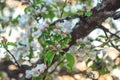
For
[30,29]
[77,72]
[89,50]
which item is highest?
[30,29]

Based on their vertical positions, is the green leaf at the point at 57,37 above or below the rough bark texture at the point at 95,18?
below

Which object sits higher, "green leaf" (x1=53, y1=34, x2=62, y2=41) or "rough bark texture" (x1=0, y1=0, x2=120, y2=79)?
"rough bark texture" (x1=0, y1=0, x2=120, y2=79)

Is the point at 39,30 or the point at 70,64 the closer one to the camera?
the point at 70,64

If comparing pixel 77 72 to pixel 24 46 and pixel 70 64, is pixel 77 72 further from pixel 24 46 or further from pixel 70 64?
pixel 70 64

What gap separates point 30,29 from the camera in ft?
6.00

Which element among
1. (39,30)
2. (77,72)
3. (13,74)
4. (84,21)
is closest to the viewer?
(39,30)

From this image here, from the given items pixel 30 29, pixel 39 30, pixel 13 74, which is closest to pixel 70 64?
pixel 39 30

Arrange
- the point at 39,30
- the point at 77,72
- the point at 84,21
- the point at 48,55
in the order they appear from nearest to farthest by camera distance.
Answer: the point at 48,55, the point at 39,30, the point at 84,21, the point at 77,72

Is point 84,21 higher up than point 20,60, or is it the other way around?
point 84,21

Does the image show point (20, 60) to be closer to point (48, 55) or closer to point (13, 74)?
point (48, 55)

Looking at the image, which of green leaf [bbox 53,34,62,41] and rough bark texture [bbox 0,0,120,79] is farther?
rough bark texture [bbox 0,0,120,79]

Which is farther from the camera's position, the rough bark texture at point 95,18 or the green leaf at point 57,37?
the rough bark texture at point 95,18

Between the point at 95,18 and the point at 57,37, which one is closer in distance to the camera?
the point at 57,37

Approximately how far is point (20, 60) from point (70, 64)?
0.44 metres
